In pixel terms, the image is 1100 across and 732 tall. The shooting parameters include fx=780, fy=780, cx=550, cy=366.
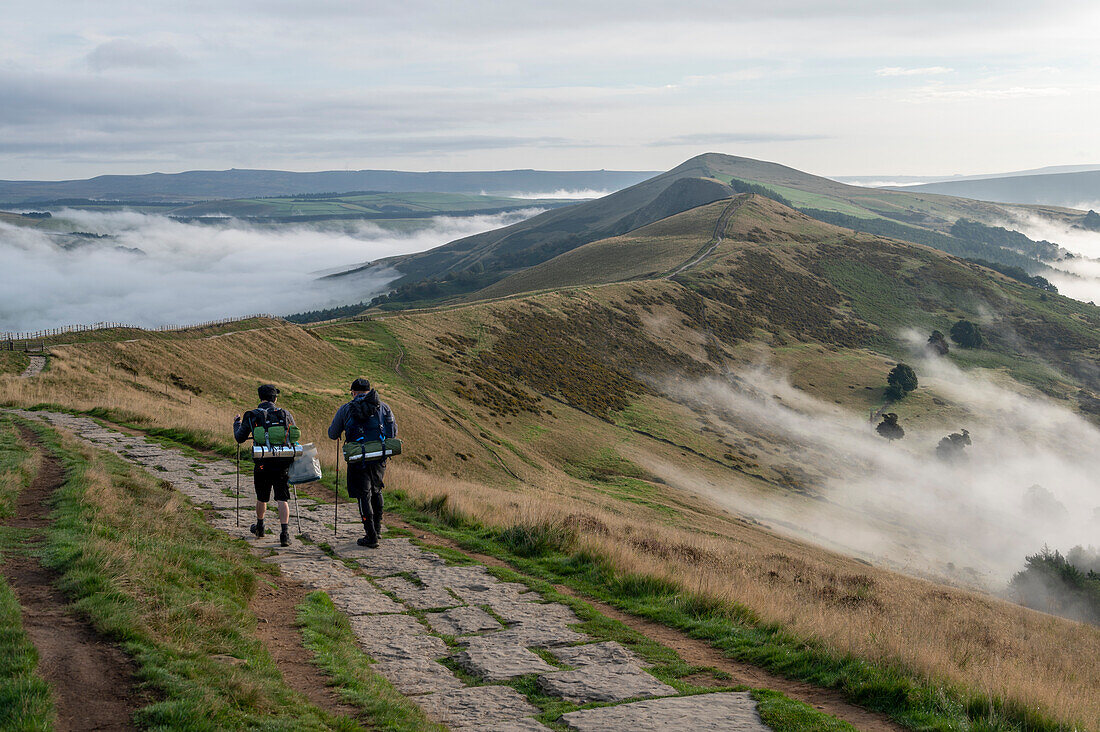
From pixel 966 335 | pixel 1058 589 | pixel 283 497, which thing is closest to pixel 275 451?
pixel 283 497

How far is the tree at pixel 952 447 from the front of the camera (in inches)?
3265

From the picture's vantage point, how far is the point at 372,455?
1264 centimetres

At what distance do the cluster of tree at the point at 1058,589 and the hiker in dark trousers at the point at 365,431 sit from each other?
4076cm

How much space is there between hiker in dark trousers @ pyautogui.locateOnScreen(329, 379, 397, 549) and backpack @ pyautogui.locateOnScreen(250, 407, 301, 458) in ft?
2.36

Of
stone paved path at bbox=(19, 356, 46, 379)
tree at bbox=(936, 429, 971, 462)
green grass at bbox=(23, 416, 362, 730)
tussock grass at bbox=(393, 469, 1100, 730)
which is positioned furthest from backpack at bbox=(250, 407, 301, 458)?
tree at bbox=(936, 429, 971, 462)

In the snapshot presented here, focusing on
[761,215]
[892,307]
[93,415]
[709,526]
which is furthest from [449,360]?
[761,215]

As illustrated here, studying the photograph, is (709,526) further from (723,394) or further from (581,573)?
(723,394)

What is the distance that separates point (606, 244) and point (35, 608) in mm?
161767

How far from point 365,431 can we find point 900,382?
9908cm

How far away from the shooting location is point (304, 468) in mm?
12898

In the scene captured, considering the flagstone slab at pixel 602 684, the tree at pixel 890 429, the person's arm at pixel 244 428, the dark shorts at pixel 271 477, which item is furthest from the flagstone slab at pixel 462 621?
the tree at pixel 890 429

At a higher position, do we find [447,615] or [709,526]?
[447,615]

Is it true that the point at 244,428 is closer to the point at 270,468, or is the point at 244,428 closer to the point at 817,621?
the point at 270,468

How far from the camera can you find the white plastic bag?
1278 centimetres
